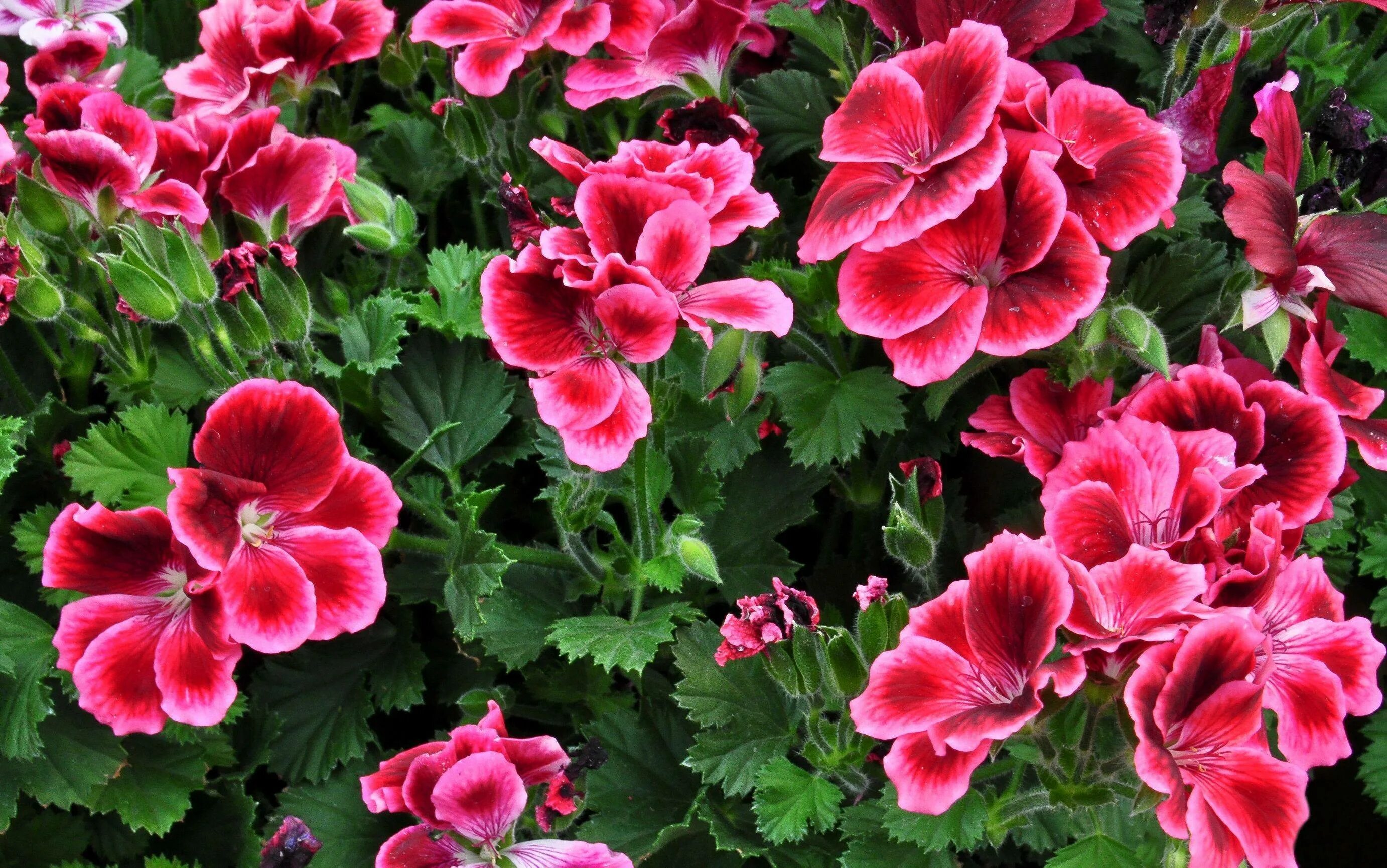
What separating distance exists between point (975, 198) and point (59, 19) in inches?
51.4

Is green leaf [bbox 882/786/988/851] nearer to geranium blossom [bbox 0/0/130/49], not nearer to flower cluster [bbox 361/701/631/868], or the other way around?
flower cluster [bbox 361/701/631/868]

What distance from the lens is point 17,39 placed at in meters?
2.03

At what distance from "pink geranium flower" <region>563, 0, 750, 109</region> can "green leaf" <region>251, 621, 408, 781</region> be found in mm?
759

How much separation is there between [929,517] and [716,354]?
0.31m

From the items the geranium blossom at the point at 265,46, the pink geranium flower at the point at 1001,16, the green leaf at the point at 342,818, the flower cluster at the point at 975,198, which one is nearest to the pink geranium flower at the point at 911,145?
the flower cluster at the point at 975,198

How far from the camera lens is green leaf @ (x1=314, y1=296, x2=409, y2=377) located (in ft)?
4.73

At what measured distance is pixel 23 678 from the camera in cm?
136

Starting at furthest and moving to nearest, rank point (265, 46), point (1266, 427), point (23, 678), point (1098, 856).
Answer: point (265, 46) < point (23, 678) < point (1266, 427) < point (1098, 856)

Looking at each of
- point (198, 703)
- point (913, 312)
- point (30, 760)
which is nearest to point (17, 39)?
point (30, 760)

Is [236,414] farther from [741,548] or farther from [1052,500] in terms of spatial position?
[1052,500]

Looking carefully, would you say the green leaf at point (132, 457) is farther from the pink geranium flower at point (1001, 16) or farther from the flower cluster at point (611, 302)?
the pink geranium flower at point (1001, 16)

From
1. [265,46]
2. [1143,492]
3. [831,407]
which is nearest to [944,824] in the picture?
[1143,492]

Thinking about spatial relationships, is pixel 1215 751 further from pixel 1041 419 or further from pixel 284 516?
pixel 284 516

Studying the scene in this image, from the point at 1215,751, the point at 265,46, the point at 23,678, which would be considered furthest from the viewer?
the point at 265,46
